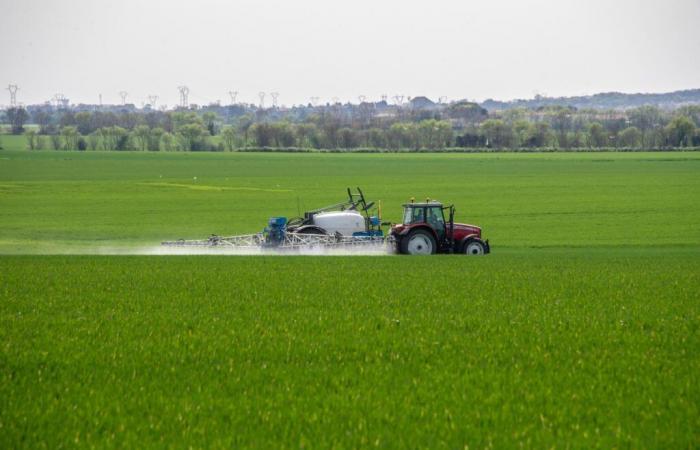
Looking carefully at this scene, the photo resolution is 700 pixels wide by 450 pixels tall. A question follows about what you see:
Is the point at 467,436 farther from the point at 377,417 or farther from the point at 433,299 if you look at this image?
the point at 433,299

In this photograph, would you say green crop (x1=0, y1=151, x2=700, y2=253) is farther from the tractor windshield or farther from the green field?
the tractor windshield

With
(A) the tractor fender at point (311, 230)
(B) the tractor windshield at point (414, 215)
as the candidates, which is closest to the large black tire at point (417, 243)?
(B) the tractor windshield at point (414, 215)

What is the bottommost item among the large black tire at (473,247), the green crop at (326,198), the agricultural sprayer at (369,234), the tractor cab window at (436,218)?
the green crop at (326,198)

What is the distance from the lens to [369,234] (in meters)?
36.1

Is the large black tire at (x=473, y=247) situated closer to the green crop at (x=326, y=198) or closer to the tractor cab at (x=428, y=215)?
the tractor cab at (x=428, y=215)

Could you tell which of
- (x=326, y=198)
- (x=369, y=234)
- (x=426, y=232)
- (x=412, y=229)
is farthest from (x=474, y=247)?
(x=326, y=198)

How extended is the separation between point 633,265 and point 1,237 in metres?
30.1

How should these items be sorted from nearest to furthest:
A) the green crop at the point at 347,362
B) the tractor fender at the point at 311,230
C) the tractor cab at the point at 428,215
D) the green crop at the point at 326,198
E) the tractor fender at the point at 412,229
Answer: the green crop at the point at 347,362, the tractor cab at the point at 428,215, the tractor fender at the point at 412,229, the tractor fender at the point at 311,230, the green crop at the point at 326,198

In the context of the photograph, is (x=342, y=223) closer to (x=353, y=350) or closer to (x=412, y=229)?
(x=412, y=229)

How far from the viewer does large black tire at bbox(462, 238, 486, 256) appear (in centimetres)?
3538

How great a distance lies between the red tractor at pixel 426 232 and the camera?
34.4 meters

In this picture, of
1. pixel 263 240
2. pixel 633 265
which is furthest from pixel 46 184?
pixel 633 265

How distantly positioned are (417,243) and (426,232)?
50 centimetres

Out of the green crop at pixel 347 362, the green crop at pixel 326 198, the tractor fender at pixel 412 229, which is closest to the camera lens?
the green crop at pixel 347 362
